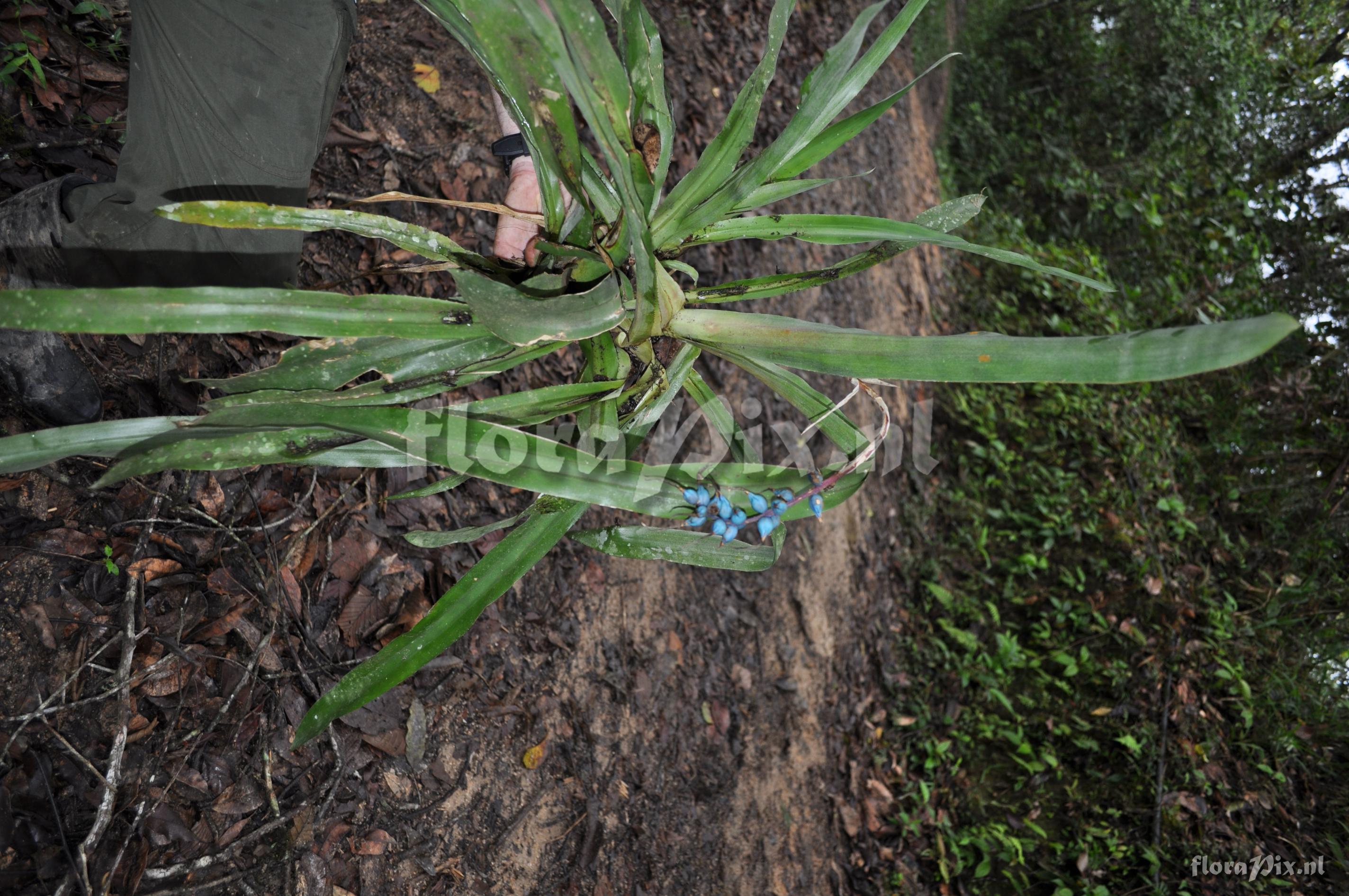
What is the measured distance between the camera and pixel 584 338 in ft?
2.90

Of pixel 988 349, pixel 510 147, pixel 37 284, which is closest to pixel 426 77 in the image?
pixel 510 147

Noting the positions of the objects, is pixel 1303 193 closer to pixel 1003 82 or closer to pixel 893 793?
pixel 1003 82

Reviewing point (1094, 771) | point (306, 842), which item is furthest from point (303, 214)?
point (1094, 771)

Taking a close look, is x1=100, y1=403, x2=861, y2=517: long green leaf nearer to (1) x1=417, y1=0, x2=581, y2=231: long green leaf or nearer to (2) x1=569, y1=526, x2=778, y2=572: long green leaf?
(2) x1=569, y1=526, x2=778, y2=572: long green leaf

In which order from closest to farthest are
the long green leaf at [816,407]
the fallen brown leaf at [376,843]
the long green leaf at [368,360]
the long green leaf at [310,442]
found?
the long green leaf at [310,442], the long green leaf at [368,360], the long green leaf at [816,407], the fallen brown leaf at [376,843]

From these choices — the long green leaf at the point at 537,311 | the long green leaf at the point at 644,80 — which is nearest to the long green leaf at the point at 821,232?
the long green leaf at the point at 644,80

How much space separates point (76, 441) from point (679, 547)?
0.77 m

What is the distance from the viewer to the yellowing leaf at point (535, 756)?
149 centimetres

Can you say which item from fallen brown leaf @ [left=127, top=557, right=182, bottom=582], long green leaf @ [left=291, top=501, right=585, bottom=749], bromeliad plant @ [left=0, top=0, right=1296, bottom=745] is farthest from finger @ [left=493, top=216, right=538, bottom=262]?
fallen brown leaf @ [left=127, top=557, right=182, bottom=582]

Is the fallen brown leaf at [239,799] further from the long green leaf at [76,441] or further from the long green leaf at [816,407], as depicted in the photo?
the long green leaf at [816,407]

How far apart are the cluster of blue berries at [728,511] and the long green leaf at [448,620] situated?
20 centimetres

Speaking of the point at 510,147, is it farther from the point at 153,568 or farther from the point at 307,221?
the point at 153,568

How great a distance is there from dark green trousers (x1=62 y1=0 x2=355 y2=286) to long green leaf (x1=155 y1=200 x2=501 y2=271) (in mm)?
231

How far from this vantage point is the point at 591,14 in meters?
0.65
